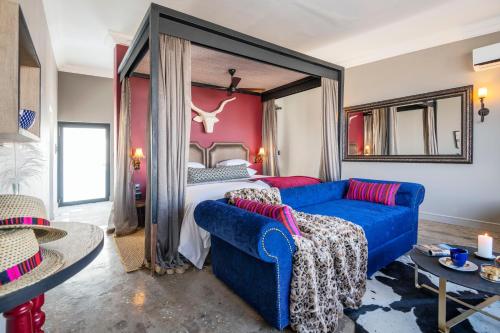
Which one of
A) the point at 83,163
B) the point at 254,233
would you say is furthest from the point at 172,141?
the point at 83,163

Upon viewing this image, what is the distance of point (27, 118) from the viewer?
1.28m

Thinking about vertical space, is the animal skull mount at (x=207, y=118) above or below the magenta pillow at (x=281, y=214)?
above

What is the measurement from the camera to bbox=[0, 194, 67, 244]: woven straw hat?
693mm

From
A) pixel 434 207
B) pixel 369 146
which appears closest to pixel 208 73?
pixel 369 146

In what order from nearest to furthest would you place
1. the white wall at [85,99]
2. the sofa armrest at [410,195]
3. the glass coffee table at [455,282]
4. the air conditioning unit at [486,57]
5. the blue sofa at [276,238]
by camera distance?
the glass coffee table at [455,282] < the blue sofa at [276,238] < the sofa armrest at [410,195] < the air conditioning unit at [486,57] < the white wall at [85,99]

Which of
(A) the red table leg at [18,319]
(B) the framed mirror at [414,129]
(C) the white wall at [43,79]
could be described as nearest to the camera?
(A) the red table leg at [18,319]

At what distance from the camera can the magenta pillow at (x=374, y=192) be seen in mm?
3180

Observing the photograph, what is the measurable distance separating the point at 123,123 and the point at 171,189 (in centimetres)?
195

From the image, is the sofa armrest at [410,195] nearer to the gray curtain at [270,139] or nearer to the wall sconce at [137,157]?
the gray curtain at [270,139]

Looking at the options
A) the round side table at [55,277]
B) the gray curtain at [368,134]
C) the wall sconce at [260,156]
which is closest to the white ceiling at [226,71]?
the wall sconce at [260,156]

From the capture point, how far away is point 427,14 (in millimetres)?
3641

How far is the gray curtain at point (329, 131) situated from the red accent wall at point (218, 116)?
208cm

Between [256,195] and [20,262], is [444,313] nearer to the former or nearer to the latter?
[256,195]

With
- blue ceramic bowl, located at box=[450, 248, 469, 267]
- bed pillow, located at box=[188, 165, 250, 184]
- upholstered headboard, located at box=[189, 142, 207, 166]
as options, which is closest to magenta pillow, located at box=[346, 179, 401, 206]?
blue ceramic bowl, located at box=[450, 248, 469, 267]
